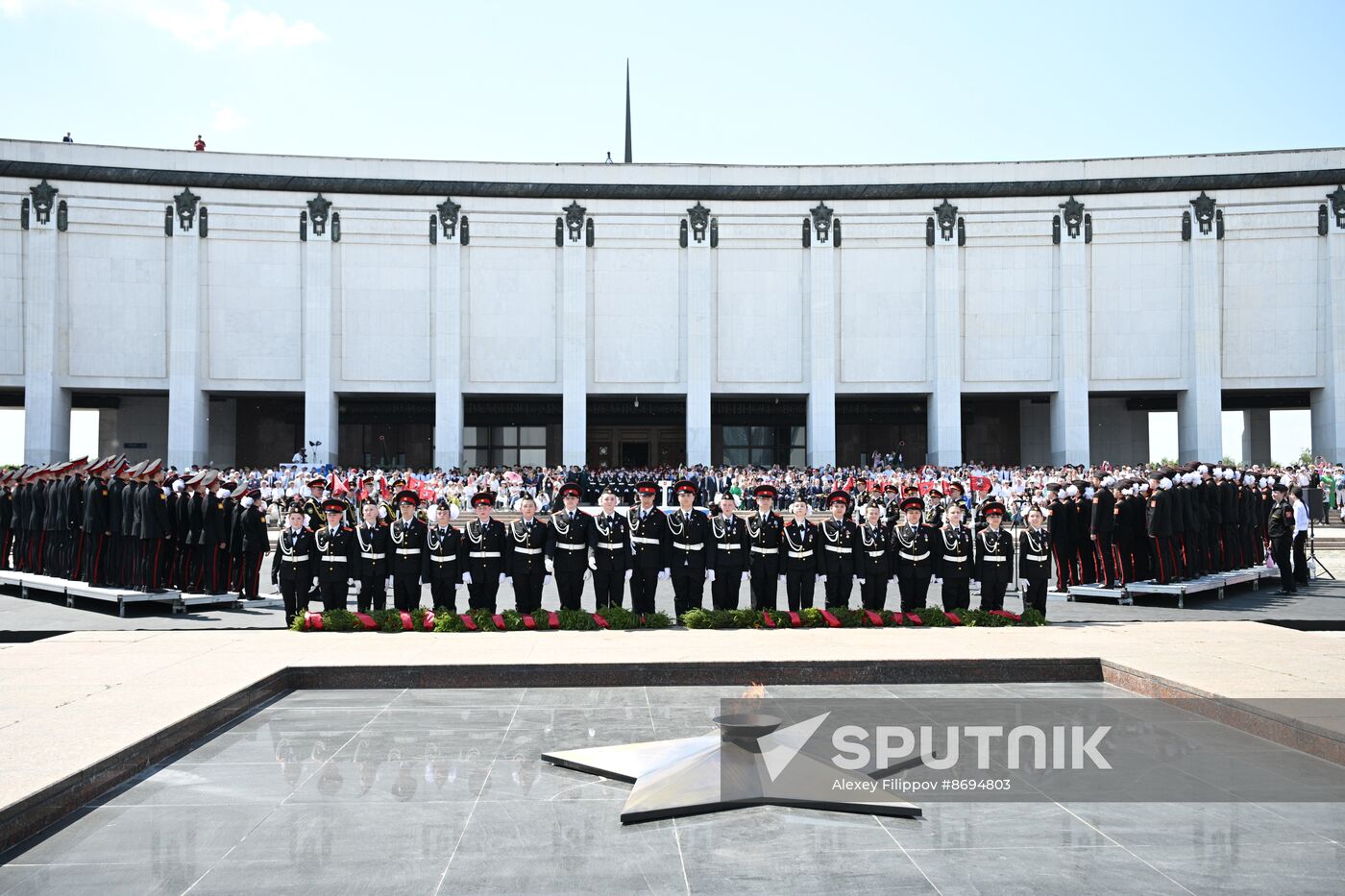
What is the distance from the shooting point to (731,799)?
5.47 meters

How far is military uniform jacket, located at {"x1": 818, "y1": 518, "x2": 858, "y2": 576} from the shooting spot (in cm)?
1272

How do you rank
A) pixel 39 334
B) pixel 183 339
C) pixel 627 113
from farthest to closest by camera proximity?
pixel 627 113
pixel 183 339
pixel 39 334

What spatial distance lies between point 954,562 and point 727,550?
2.92 metres

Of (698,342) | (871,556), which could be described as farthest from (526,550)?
(698,342)

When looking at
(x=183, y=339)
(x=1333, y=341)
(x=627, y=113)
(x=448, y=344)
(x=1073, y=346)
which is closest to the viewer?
(x=183, y=339)

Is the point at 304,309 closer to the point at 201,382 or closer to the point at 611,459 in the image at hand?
the point at 201,382

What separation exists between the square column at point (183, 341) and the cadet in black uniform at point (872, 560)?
3300 centimetres

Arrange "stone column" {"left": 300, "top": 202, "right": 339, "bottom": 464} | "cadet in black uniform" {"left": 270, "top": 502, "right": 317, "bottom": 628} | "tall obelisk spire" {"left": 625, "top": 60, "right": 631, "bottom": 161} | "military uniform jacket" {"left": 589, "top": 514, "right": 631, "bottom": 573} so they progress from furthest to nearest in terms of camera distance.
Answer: "tall obelisk spire" {"left": 625, "top": 60, "right": 631, "bottom": 161} → "stone column" {"left": 300, "top": 202, "right": 339, "bottom": 464} → "military uniform jacket" {"left": 589, "top": 514, "right": 631, "bottom": 573} → "cadet in black uniform" {"left": 270, "top": 502, "right": 317, "bottom": 628}

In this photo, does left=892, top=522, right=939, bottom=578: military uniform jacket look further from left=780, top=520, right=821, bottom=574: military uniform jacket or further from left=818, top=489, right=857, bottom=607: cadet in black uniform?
left=780, top=520, right=821, bottom=574: military uniform jacket

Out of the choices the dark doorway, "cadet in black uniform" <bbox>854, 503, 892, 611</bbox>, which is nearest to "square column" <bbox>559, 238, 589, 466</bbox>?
the dark doorway

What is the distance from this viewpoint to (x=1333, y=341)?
38812 mm

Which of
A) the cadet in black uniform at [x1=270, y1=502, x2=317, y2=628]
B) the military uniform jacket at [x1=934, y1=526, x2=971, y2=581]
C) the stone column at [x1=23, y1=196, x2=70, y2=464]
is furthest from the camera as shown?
the stone column at [x1=23, y1=196, x2=70, y2=464]

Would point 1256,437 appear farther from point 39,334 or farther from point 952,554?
point 39,334

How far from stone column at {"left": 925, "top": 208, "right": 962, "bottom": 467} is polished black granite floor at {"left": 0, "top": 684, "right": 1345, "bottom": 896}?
113 ft
